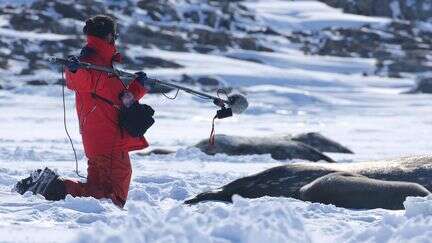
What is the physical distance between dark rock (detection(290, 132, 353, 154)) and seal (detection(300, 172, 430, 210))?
709cm

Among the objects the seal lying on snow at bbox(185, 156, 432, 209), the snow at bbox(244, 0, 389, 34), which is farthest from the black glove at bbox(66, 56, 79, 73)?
the snow at bbox(244, 0, 389, 34)

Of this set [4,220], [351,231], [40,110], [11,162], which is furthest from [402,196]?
[40,110]

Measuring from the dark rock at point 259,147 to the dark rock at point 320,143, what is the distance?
1.06 m

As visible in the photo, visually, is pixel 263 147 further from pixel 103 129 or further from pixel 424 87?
pixel 424 87

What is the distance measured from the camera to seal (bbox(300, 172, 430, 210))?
6.10 meters

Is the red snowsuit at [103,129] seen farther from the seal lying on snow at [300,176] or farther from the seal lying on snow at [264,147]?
the seal lying on snow at [264,147]

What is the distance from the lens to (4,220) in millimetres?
4621

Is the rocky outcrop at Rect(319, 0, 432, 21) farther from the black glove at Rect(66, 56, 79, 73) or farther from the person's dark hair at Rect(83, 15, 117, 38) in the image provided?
the black glove at Rect(66, 56, 79, 73)

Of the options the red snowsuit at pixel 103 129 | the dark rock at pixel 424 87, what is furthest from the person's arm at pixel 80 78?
the dark rock at pixel 424 87

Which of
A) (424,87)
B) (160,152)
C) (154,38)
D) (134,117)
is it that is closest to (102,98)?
(134,117)

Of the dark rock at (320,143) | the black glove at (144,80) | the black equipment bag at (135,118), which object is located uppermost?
the black glove at (144,80)

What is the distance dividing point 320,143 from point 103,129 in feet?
26.9

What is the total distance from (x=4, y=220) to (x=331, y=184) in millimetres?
2596

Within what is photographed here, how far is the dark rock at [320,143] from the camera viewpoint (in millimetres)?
13523
